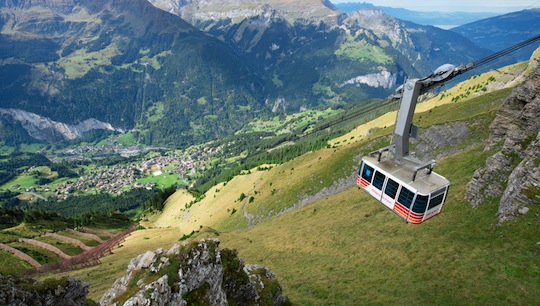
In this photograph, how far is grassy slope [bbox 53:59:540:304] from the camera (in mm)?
32156

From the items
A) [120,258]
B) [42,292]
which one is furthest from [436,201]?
[120,258]

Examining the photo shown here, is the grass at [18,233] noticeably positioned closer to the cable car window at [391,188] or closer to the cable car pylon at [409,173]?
the cable car pylon at [409,173]

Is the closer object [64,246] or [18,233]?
[64,246]

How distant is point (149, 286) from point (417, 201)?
23.3 meters

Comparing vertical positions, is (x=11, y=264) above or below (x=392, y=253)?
below

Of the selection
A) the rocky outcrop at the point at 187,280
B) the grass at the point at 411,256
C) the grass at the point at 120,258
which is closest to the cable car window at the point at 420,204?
the grass at the point at 411,256

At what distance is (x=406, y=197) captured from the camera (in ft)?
93.4

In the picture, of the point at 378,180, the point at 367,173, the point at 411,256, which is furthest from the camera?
the point at 411,256

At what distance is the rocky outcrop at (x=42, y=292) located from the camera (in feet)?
71.6

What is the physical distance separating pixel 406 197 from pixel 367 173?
538 centimetres

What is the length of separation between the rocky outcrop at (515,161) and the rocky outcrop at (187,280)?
32.5 m

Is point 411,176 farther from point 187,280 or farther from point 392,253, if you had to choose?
point 187,280

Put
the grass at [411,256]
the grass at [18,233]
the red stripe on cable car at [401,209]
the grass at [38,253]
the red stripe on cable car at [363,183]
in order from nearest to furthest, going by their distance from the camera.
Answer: the red stripe on cable car at [401,209], the grass at [411,256], the red stripe on cable car at [363,183], the grass at [38,253], the grass at [18,233]

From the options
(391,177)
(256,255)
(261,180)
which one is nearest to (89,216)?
(261,180)
